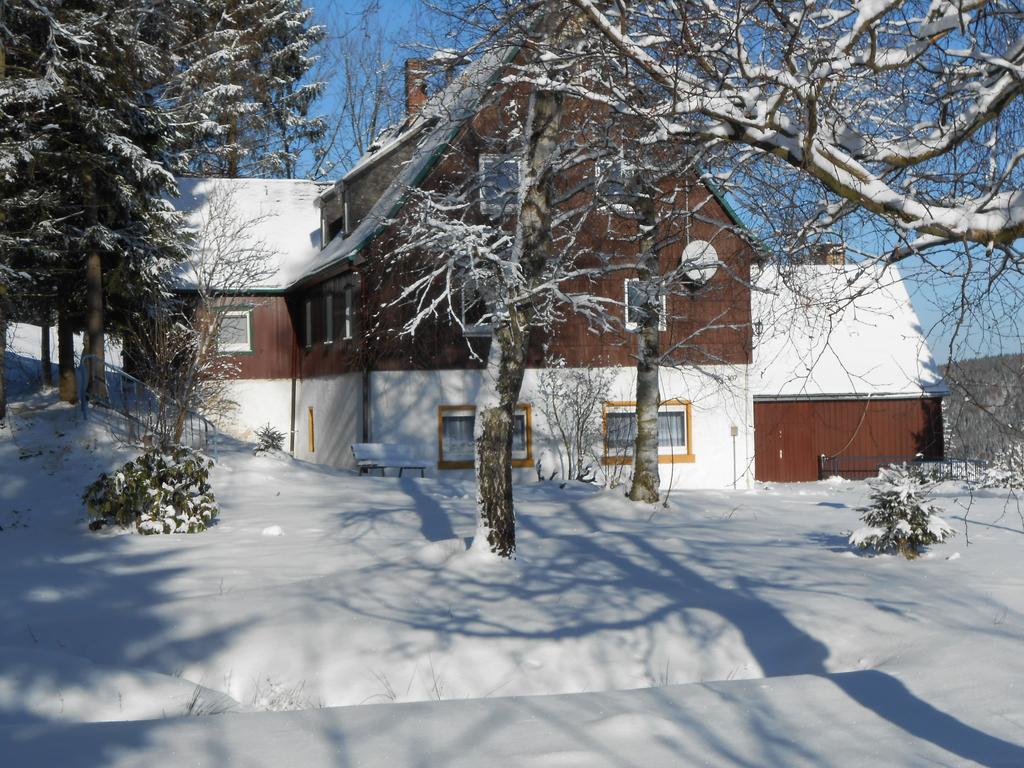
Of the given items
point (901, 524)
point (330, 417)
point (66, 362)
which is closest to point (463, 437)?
point (330, 417)

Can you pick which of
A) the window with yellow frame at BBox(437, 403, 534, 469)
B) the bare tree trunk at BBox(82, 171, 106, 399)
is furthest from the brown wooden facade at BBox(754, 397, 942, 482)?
the bare tree trunk at BBox(82, 171, 106, 399)

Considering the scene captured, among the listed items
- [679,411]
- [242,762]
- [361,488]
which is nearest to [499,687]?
[242,762]

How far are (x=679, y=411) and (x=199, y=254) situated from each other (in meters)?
12.1

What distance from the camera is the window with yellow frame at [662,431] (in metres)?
21.7

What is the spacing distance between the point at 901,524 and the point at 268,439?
15578 mm

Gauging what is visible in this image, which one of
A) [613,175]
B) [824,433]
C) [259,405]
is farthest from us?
[824,433]

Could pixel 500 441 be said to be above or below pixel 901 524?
above

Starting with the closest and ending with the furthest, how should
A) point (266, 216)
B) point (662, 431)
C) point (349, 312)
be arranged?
point (349, 312) → point (662, 431) → point (266, 216)

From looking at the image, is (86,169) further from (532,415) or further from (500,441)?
(500,441)

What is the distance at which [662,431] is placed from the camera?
2273 centimetres

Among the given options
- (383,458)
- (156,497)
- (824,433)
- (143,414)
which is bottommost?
(156,497)

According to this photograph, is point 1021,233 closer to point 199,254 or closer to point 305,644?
point 305,644

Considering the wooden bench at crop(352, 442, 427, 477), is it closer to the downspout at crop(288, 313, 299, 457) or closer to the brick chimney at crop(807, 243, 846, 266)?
the downspout at crop(288, 313, 299, 457)

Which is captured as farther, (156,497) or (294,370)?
(294,370)
